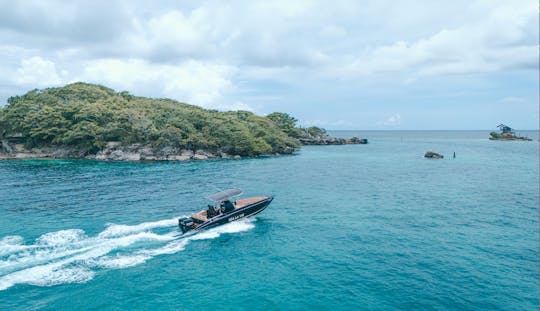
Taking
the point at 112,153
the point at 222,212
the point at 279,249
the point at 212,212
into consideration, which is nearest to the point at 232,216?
the point at 222,212

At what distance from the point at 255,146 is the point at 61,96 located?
67.9 m

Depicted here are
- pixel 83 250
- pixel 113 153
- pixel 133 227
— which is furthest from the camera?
pixel 113 153

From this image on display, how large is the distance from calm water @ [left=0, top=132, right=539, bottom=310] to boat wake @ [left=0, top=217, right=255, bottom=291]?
129 mm

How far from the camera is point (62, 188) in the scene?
164ft

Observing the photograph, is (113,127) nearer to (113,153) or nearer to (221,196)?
(113,153)

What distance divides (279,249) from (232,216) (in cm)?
860

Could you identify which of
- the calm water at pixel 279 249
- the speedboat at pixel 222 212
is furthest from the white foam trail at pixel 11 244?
the speedboat at pixel 222 212

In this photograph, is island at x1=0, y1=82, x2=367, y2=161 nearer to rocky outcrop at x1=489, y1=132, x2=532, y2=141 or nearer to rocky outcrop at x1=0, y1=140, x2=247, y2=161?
rocky outcrop at x1=0, y1=140, x2=247, y2=161

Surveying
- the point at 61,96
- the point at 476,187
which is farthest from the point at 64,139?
the point at 476,187

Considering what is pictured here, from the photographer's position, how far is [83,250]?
2688cm

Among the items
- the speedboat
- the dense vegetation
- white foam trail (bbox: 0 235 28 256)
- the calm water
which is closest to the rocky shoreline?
the dense vegetation

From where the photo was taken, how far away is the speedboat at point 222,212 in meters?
31.6

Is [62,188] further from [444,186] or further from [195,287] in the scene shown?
[444,186]

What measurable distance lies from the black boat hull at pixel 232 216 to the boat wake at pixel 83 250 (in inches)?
24.4
